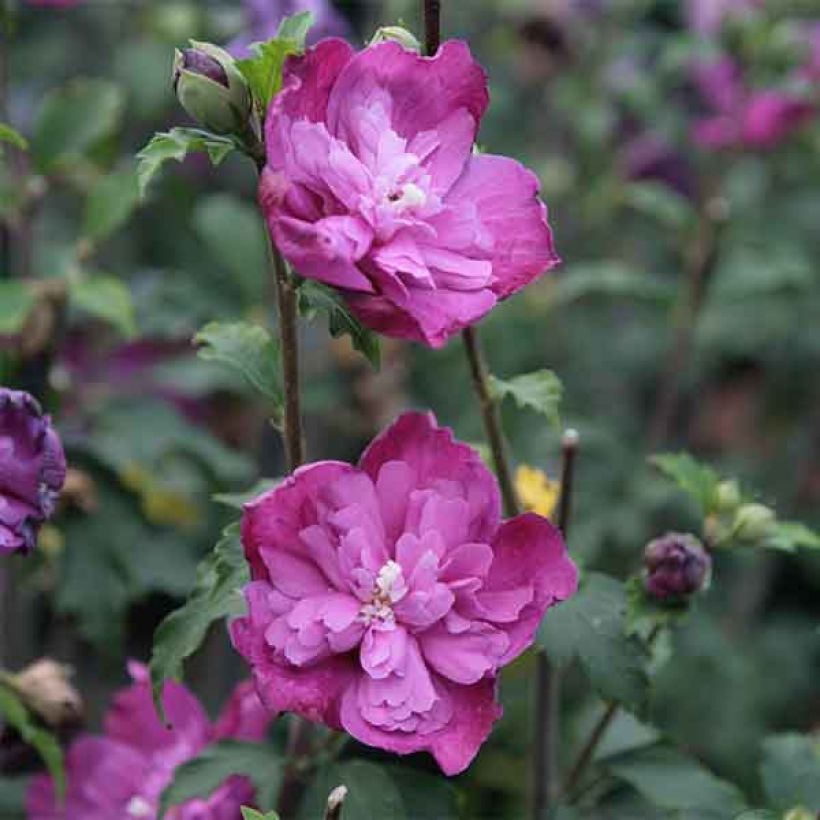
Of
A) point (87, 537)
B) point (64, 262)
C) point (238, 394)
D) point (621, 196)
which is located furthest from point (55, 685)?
point (621, 196)

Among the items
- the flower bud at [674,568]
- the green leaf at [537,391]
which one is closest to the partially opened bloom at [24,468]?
the green leaf at [537,391]

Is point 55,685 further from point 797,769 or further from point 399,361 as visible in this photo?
point 399,361

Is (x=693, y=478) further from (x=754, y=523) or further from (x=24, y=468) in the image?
(x=24, y=468)

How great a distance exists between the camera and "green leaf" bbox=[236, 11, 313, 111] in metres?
0.91

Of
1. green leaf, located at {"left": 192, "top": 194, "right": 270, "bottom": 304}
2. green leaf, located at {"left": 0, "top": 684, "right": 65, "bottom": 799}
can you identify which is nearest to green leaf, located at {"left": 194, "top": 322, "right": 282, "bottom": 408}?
green leaf, located at {"left": 0, "top": 684, "right": 65, "bottom": 799}

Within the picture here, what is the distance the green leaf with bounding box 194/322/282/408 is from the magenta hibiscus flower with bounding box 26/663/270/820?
29cm

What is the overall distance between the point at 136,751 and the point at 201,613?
0.98 feet

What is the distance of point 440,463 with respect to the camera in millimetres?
977

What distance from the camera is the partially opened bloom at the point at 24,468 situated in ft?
3.23

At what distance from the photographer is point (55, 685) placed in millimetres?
1246

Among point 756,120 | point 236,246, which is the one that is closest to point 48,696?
point 236,246

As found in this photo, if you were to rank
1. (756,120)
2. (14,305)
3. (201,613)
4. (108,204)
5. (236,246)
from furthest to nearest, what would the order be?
(756,120) < (236,246) < (108,204) < (14,305) < (201,613)

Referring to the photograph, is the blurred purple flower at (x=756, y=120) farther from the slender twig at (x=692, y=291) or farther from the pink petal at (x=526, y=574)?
the pink petal at (x=526, y=574)

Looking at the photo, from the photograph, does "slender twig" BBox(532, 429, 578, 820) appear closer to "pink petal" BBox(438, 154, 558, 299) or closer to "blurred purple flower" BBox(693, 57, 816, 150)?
"pink petal" BBox(438, 154, 558, 299)
